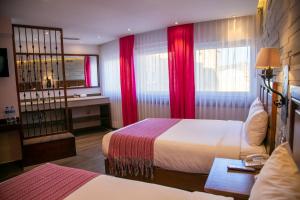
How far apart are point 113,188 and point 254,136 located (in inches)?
61.3

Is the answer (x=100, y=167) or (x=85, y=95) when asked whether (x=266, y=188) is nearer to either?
(x=100, y=167)

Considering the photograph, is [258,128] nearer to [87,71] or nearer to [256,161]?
[256,161]

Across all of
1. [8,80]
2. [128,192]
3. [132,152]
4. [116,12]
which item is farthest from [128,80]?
[128,192]

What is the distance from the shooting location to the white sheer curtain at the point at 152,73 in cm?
480

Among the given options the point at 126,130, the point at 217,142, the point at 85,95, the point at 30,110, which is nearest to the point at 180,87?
the point at 126,130

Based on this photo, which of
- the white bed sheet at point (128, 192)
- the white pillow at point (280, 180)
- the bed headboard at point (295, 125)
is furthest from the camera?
the white bed sheet at point (128, 192)

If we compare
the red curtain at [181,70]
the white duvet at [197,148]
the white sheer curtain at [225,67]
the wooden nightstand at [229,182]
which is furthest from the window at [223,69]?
the wooden nightstand at [229,182]

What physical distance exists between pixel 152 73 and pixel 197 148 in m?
3.01

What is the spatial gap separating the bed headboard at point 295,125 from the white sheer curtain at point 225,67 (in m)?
2.89

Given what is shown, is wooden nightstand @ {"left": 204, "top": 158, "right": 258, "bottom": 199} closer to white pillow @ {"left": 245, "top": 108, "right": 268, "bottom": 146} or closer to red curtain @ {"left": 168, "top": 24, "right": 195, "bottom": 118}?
white pillow @ {"left": 245, "top": 108, "right": 268, "bottom": 146}

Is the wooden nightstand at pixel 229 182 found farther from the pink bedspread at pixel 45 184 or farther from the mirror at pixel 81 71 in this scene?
the mirror at pixel 81 71

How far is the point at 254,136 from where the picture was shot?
7.15ft

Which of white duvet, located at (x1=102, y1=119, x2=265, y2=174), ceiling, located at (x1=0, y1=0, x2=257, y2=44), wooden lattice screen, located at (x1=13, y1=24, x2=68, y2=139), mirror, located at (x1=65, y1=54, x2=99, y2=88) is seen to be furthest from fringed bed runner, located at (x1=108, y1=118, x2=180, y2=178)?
mirror, located at (x1=65, y1=54, x2=99, y2=88)

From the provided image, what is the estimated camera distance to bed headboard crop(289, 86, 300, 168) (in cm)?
101
